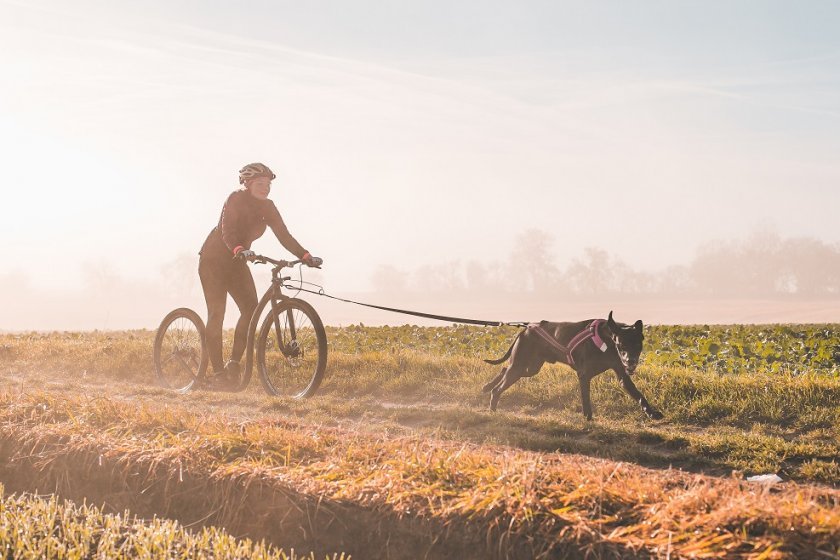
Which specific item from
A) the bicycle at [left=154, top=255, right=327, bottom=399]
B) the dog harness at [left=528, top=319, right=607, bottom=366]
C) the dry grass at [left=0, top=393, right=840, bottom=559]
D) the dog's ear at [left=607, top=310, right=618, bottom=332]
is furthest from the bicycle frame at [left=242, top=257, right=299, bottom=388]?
the dog's ear at [left=607, top=310, right=618, bottom=332]

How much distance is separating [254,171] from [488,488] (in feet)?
19.7

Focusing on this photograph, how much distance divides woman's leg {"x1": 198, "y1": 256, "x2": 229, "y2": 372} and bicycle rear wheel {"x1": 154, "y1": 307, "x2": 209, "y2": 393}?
185 millimetres

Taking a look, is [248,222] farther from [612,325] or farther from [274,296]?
[612,325]

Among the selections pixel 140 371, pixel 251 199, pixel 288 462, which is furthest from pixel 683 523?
pixel 140 371

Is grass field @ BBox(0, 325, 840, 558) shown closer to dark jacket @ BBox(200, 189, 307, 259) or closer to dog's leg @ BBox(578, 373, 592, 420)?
dog's leg @ BBox(578, 373, 592, 420)

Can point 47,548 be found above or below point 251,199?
below

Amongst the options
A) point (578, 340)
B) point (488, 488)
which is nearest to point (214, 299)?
point (578, 340)

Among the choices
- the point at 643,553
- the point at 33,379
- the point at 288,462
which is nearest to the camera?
the point at 643,553

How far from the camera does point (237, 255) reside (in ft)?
28.6

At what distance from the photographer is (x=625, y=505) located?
12.7ft

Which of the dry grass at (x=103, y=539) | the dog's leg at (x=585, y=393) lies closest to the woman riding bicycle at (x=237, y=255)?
the dog's leg at (x=585, y=393)

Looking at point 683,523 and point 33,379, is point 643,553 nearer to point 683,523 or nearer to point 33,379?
point 683,523

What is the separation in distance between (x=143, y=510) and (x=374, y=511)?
211 cm

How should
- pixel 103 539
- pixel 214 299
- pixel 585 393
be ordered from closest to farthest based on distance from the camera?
1. pixel 103 539
2. pixel 585 393
3. pixel 214 299
